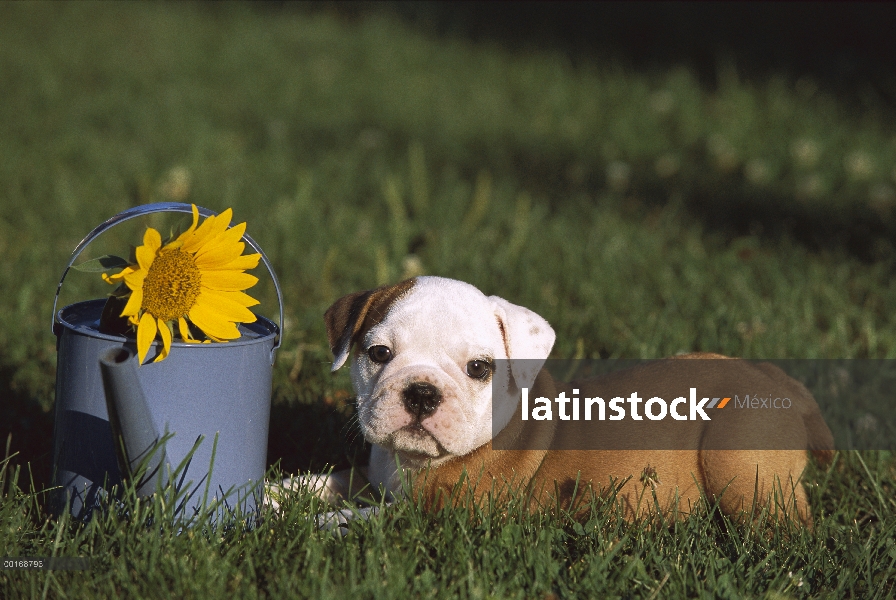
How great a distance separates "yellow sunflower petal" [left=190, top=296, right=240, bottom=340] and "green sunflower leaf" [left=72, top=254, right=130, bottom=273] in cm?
20

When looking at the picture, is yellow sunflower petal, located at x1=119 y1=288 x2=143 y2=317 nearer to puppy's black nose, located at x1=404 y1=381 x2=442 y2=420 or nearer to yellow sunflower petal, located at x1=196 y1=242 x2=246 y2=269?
yellow sunflower petal, located at x1=196 y1=242 x2=246 y2=269

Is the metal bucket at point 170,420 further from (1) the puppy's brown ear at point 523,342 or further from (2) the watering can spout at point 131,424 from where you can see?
(1) the puppy's brown ear at point 523,342

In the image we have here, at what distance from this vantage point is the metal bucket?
220cm

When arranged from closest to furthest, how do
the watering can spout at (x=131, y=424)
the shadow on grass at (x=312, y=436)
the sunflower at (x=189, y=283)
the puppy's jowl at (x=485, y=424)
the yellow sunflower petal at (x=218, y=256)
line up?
the watering can spout at (x=131, y=424)
the sunflower at (x=189, y=283)
the yellow sunflower petal at (x=218, y=256)
the puppy's jowl at (x=485, y=424)
the shadow on grass at (x=312, y=436)

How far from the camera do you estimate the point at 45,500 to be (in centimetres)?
246

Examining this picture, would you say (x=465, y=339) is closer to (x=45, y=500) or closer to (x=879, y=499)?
(x=45, y=500)

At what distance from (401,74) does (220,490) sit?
22.4ft

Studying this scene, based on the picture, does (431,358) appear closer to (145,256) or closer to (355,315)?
(355,315)

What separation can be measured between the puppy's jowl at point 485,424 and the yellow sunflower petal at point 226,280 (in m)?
0.38

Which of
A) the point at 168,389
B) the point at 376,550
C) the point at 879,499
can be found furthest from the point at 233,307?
the point at 879,499

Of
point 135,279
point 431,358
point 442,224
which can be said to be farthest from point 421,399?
point 442,224

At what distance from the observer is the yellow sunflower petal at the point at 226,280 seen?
2.26 metres

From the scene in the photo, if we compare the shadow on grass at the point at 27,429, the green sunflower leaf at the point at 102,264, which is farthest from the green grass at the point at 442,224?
the green sunflower leaf at the point at 102,264

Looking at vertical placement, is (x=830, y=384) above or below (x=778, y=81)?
below
